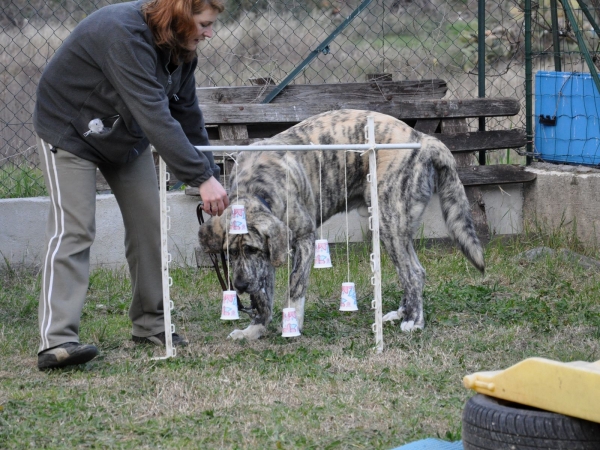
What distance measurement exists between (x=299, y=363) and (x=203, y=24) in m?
1.87

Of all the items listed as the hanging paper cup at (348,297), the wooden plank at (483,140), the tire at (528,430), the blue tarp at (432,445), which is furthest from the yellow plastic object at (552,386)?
the wooden plank at (483,140)

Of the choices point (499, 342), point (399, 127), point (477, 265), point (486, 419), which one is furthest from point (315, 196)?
point (486, 419)

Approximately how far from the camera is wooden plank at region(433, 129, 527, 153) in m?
7.71

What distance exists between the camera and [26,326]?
219 inches

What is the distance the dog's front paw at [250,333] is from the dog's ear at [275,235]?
1.79 feet

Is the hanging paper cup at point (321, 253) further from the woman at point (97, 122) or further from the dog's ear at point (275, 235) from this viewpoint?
the woman at point (97, 122)

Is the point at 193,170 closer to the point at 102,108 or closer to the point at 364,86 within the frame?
the point at 102,108

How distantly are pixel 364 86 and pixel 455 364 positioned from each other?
12.4 ft

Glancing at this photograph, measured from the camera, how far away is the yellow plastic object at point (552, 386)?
2549mm

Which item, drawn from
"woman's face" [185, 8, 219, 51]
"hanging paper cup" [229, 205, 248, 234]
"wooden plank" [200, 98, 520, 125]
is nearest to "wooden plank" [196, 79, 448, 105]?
"wooden plank" [200, 98, 520, 125]

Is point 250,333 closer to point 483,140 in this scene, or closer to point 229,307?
point 229,307

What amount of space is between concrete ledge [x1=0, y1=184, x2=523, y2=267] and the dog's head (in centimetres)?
240

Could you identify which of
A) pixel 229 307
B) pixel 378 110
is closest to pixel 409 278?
pixel 229 307

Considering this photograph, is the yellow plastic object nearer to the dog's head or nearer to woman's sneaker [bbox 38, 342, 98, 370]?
the dog's head
